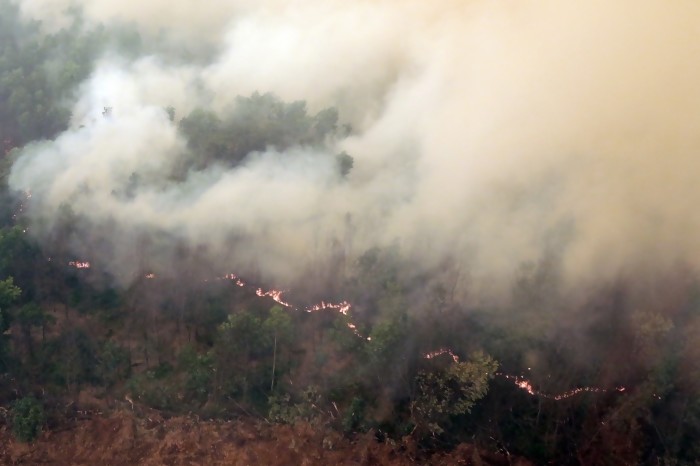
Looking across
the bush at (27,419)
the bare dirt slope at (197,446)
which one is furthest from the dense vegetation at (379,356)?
the bare dirt slope at (197,446)

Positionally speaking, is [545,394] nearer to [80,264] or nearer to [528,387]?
[528,387]

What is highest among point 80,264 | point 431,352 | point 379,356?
point 80,264

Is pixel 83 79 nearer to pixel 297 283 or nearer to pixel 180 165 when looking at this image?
pixel 180 165

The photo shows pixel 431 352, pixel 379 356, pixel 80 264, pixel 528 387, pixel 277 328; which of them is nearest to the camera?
pixel 379 356

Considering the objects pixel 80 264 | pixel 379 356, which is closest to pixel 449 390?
pixel 379 356

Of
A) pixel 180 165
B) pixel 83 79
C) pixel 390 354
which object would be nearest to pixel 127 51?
pixel 83 79

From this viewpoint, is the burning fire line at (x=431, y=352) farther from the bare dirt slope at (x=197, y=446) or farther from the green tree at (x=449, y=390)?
the bare dirt slope at (x=197, y=446)
